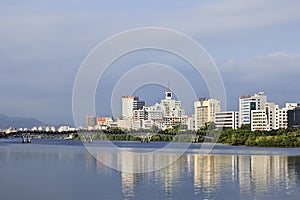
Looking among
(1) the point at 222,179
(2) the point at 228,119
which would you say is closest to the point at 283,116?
(2) the point at 228,119

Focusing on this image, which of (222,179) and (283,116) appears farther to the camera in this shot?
(283,116)

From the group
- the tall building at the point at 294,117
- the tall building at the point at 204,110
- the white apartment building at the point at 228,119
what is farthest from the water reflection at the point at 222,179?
the white apartment building at the point at 228,119

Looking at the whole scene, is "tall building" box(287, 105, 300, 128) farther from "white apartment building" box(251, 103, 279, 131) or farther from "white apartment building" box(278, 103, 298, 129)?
"white apartment building" box(251, 103, 279, 131)

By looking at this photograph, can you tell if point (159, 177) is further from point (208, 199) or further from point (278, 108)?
point (278, 108)

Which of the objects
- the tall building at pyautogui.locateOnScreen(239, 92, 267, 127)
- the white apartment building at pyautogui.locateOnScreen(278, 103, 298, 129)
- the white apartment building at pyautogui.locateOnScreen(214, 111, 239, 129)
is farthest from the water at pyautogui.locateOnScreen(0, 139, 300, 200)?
the white apartment building at pyautogui.locateOnScreen(214, 111, 239, 129)

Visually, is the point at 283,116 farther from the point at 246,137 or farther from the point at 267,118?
the point at 246,137

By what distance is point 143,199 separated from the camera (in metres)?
9.16

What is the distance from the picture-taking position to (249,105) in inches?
2019

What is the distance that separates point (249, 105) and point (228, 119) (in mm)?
2799

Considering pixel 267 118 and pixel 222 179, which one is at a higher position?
pixel 267 118

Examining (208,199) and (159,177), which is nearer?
(208,199)

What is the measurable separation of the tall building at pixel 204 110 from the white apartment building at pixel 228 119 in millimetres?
824

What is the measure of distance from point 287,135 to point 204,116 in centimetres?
1784

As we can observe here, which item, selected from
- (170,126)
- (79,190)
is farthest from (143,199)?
(170,126)
